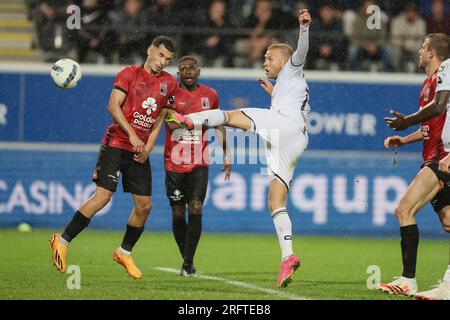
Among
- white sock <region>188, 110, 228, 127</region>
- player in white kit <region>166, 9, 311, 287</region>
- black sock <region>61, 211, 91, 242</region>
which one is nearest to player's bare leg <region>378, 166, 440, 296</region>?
player in white kit <region>166, 9, 311, 287</region>

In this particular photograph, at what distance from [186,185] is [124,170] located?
1044 millimetres

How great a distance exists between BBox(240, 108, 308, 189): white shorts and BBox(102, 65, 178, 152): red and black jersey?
1.10 m

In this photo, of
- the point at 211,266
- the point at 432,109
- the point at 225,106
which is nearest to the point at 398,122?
the point at 432,109

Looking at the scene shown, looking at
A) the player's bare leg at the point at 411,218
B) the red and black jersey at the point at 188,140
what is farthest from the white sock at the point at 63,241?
the player's bare leg at the point at 411,218

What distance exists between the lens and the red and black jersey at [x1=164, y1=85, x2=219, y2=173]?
10508 mm

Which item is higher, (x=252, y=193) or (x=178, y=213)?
(x=178, y=213)

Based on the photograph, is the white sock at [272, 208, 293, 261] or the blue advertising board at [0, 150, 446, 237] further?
the blue advertising board at [0, 150, 446, 237]

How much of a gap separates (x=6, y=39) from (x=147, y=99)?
849 centimetres

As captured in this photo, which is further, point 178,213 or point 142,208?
point 178,213

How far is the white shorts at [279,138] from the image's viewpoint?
28.9 ft

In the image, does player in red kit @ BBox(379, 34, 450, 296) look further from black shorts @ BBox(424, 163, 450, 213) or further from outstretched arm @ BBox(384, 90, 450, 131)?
outstretched arm @ BBox(384, 90, 450, 131)

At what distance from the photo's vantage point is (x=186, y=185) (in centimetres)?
1052

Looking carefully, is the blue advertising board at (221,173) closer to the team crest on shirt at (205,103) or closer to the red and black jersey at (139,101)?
the team crest on shirt at (205,103)

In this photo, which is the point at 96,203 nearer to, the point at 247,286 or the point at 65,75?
the point at 65,75
